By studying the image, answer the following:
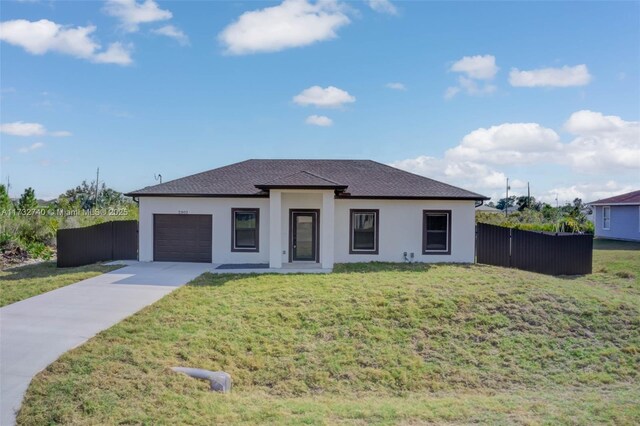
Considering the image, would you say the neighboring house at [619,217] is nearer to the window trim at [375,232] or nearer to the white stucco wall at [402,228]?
the white stucco wall at [402,228]

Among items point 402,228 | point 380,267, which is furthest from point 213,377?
point 402,228

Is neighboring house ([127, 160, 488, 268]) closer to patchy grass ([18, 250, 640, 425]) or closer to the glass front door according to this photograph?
the glass front door

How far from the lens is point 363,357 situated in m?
7.73

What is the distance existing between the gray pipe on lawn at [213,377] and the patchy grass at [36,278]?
21.2 ft

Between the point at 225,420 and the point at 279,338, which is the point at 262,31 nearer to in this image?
the point at 279,338

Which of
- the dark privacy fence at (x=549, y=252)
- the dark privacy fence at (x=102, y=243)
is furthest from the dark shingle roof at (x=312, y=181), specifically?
the dark privacy fence at (x=549, y=252)

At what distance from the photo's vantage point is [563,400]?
20.4 ft

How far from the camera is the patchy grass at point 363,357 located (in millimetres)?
5504

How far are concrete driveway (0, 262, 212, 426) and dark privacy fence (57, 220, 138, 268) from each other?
294cm

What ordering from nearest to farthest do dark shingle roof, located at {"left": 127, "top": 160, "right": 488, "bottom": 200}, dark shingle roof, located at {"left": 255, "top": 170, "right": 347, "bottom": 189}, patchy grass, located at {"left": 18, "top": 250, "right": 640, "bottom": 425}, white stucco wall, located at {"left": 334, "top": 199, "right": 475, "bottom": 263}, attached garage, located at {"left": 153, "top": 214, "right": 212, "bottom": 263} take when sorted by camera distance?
1. patchy grass, located at {"left": 18, "top": 250, "right": 640, "bottom": 425}
2. dark shingle roof, located at {"left": 255, "top": 170, "right": 347, "bottom": 189}
3. dark shingle roof, located at {"left": 127, "top": 160, "right": 488, "bottom": 200}
4. white stucco wall, located at {"left": 334, "top": 199, "right": 475, "bottom": 263}
5. attached garage, located at {"left": 153, "top": 214, "right": 212, "bottom": 263}

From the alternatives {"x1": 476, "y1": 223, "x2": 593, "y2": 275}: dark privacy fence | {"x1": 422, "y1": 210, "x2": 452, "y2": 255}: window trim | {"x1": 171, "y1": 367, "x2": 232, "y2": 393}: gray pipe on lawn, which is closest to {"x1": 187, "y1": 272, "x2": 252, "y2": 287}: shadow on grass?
{"x1": 171, "y1": 367, "x2": 232, "y2": 393}: gray pipe on lawn

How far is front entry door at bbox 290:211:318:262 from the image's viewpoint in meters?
16.1

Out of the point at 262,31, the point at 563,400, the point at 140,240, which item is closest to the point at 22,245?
the point at 140,240

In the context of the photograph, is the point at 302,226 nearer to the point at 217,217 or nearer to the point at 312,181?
the point at 312,181
